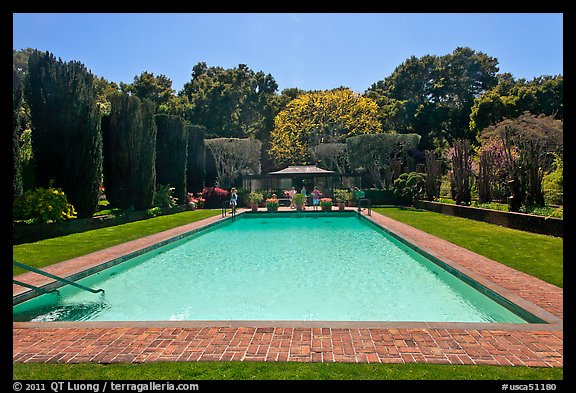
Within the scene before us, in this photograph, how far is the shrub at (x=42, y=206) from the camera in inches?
473

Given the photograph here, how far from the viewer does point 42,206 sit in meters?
12.3

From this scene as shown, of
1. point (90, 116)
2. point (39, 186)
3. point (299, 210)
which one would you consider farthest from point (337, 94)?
point (39, 186)

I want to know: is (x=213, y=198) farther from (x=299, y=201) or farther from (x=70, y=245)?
(x=70, y=245)

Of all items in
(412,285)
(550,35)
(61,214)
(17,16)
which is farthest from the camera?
(61,214)

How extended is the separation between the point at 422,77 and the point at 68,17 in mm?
50647

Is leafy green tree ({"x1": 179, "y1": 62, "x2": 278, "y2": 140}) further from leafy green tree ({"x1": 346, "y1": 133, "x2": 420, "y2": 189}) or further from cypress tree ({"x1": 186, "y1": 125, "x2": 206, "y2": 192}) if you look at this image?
leafy green tree ({"x1": 346, "y1": 133, "x2": 420, "y2": 189})

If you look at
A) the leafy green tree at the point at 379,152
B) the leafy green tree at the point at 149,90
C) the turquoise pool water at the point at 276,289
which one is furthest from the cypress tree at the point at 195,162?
the turquoise pool water at the point at 276,289

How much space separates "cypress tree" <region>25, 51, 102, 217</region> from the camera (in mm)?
13867

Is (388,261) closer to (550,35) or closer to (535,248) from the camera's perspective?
(535,248)

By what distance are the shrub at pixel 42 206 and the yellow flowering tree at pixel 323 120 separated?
86.6 ft

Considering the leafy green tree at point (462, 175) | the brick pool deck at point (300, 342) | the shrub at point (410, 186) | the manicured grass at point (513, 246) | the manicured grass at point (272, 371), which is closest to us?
the manicured grass at point (272, 371)

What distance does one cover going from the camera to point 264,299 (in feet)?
22.5

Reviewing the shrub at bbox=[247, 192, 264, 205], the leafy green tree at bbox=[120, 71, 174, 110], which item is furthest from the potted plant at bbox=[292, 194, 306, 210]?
the leafy green tree at bbox=[120, 71, 174, 110]

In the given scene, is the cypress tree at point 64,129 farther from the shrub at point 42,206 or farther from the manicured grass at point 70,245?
the manicured grass at point 70,245
